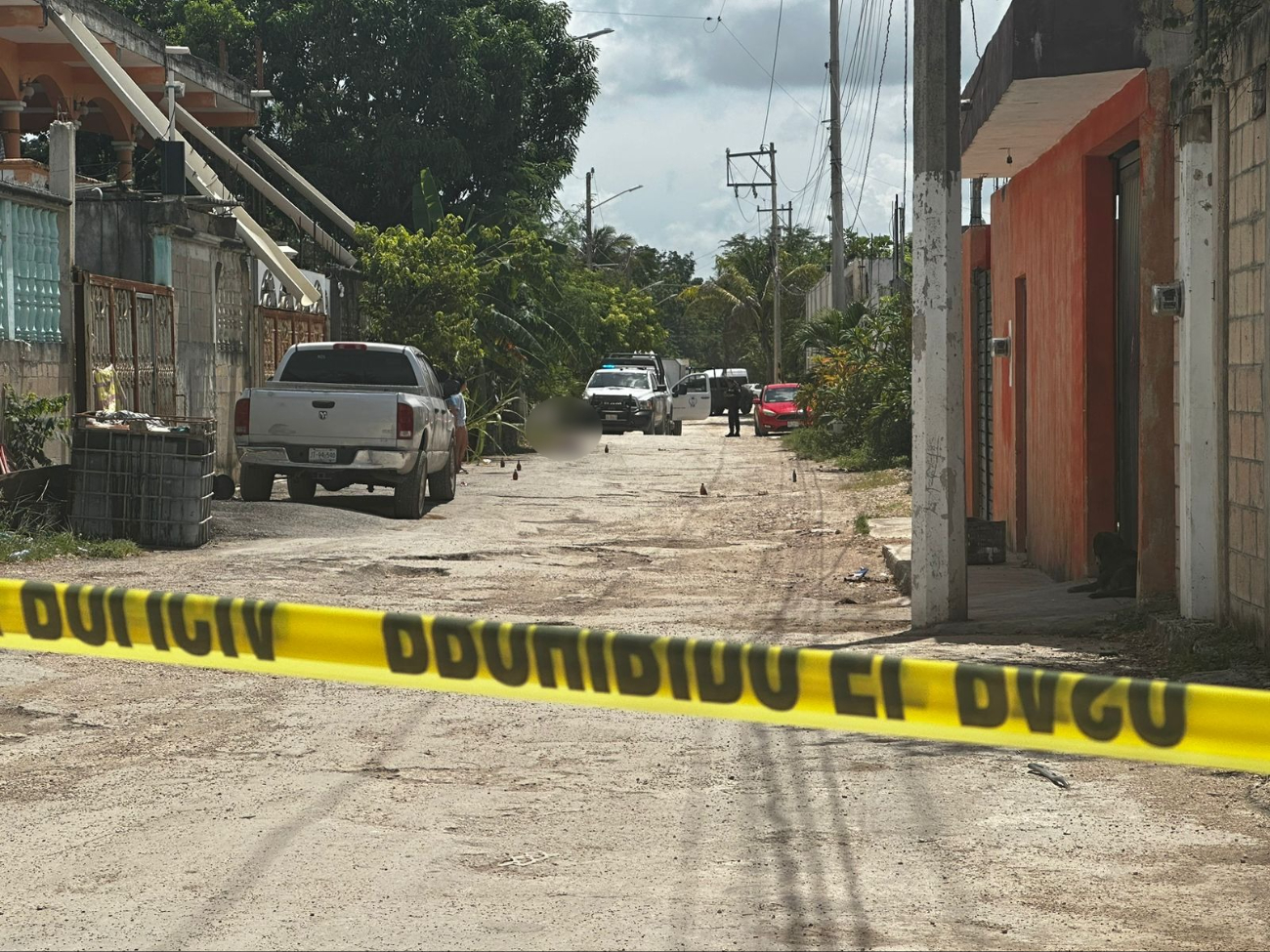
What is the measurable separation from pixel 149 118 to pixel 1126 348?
53.0ft

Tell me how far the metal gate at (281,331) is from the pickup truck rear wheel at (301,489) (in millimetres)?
5534

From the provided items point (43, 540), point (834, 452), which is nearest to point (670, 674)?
point (43, 540)

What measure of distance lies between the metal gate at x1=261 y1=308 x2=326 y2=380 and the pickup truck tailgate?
700 centimetres

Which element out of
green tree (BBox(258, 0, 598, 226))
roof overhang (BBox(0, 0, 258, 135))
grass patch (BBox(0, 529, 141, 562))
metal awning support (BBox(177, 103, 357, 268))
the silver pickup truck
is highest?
green tree (BBox(258, 0, 598, 226))

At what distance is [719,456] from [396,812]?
27654mm

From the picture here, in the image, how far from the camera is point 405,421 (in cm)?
1739

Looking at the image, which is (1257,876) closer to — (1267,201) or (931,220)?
(1267,201)

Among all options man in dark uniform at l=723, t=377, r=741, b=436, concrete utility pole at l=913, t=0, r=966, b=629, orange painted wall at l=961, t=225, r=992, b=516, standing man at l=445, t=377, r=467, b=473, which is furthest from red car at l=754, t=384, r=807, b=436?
concrete utility pole at l=913, t=0, r=966, b=629

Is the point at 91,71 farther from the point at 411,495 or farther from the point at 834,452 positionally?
the point at 834,452

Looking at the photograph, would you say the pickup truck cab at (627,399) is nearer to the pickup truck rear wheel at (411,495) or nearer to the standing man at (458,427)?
the standing man at (458,427)

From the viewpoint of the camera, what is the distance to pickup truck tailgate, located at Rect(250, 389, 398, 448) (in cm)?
1727

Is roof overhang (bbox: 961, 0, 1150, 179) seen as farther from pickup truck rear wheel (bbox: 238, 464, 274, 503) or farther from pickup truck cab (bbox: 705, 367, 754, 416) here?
pickup truck cab (bbox: 705, 367, 754, 416)

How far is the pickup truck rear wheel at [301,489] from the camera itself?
1881 centimetres

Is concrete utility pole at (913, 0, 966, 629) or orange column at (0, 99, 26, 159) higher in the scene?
orange column at (0, 99, 26, 159)
